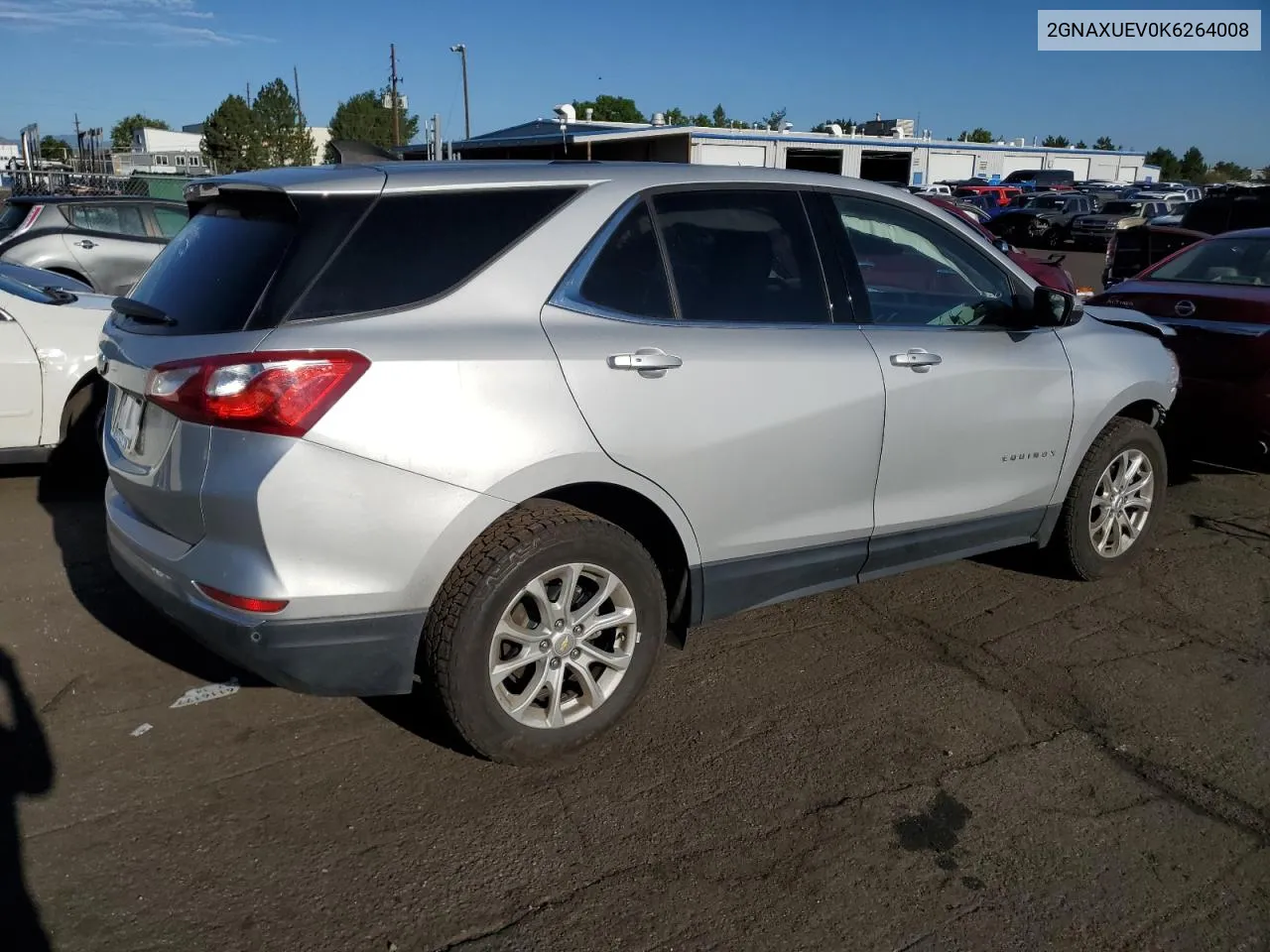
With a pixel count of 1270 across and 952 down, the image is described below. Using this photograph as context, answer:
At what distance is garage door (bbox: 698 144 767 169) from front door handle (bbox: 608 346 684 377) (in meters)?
38.6

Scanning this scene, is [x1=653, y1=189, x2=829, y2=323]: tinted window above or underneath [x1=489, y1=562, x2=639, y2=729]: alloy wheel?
above

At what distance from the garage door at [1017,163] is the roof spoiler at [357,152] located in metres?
67.2

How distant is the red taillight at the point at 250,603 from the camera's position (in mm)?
2812

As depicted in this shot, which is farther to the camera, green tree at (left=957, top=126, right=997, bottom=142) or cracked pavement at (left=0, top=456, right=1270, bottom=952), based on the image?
green tree at (left=957, top=126, right=997, bottom=142)

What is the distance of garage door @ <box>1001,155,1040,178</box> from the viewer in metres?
65.3

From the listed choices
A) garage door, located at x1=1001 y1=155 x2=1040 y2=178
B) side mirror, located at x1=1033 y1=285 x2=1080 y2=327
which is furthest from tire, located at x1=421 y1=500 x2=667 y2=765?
garage door, located at x1=1001 y1=155 x2=1040 y2=178

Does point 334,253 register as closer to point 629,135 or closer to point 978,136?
point 629,135

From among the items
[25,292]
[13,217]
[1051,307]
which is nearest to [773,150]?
[13,217]

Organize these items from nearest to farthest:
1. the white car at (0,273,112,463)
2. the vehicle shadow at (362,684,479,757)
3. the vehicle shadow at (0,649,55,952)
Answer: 1. the vehicle shadow at (0,649,55,952)
2. the vehicle shadow at (362,684,479,757)
3. the white car at (0,273,112,463)

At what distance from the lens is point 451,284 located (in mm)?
3070

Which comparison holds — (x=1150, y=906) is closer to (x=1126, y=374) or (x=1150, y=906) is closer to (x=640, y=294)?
(x=640, y=294)

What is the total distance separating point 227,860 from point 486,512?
1175 millimetres

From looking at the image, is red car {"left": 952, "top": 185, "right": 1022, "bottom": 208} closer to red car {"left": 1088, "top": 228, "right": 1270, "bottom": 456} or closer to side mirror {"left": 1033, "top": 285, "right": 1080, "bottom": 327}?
red car {"left": 1088, "top": 228, "right": 1270, "bottom": 456}

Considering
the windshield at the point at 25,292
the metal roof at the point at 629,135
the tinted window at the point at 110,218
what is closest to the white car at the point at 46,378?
the windshield at the point at 25,292
